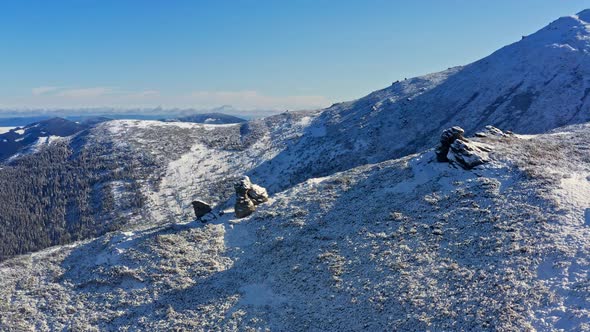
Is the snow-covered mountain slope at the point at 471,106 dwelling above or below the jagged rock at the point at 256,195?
above

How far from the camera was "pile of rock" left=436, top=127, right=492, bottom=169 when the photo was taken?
128ft

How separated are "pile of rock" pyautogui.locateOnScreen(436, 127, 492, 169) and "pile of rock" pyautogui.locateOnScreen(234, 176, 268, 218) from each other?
66.8ft

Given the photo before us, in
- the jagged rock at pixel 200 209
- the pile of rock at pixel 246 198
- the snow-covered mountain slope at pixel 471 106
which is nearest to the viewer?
the pile of rock at pixel 246 198

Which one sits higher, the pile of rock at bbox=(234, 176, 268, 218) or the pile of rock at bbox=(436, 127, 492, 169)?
the pile of rock at bbox=(436, 127, 492, 169)

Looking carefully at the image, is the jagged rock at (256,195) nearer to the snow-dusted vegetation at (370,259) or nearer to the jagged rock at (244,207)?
the snow-dusted vegetation at (370,259)

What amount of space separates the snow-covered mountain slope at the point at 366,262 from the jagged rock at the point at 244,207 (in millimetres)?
1119

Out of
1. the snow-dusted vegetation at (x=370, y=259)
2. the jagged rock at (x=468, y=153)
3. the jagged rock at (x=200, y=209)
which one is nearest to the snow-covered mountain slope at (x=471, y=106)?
the snow-dusted vegetation at (x=370, y=259)

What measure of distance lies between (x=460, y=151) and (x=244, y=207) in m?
23.5

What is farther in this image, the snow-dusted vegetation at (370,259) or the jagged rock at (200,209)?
the jagged rock at (200,209)

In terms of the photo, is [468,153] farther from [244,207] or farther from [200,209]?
[200,209]

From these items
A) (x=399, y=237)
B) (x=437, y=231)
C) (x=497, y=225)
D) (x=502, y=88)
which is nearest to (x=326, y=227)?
(x=399, y=237)

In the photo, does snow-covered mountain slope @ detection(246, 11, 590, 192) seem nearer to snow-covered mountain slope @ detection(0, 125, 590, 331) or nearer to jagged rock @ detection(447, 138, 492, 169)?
jagged rock @ detection(447, 138, 492, 169)

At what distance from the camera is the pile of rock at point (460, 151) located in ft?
128

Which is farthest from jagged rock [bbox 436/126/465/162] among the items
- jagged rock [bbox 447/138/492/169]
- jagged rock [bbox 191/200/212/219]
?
jagged rock [bbox 191/200/212/219]
